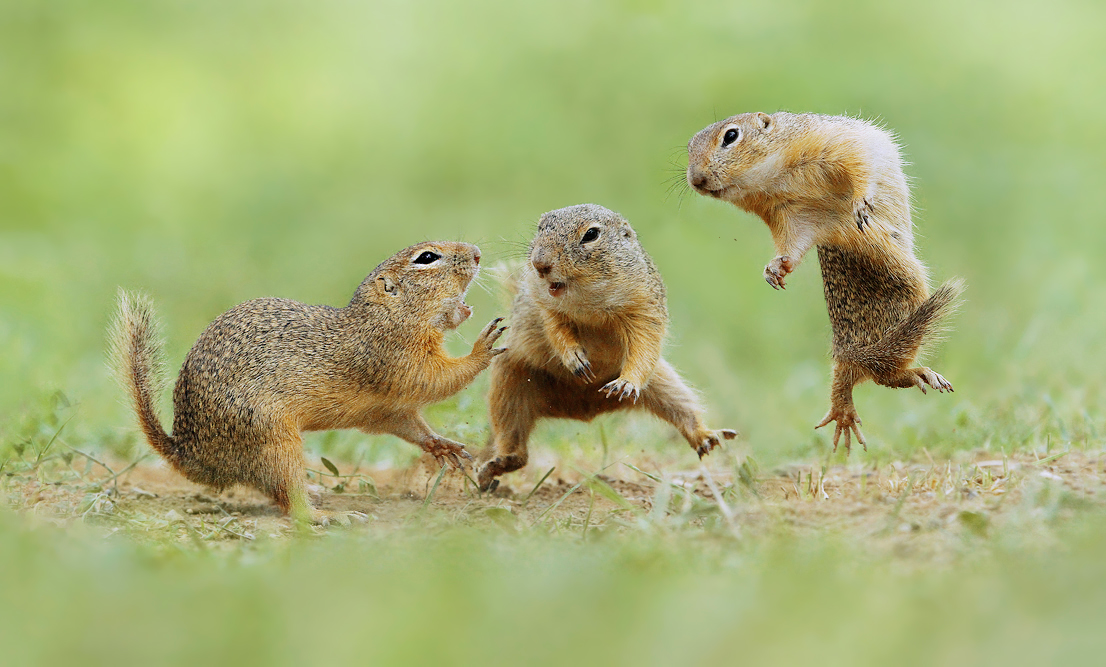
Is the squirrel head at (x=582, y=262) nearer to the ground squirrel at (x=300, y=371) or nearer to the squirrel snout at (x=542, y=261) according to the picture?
the squirrel snout at (x=542, y=261)

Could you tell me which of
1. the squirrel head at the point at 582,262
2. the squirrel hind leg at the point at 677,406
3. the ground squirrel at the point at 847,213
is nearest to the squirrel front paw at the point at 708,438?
the squirrel hind leg at the point at 677,406

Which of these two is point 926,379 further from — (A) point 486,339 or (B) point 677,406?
(A) point 486,339

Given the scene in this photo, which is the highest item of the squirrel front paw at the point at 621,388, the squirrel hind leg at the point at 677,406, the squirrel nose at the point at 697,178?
the squirrel nose at the point at 697,178

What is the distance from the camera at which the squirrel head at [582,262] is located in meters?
4.58

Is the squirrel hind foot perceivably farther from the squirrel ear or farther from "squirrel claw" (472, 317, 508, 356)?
the squirrel ear

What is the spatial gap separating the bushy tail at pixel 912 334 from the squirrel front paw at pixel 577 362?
120 cm

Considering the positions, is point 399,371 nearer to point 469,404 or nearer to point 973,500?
point 469,404

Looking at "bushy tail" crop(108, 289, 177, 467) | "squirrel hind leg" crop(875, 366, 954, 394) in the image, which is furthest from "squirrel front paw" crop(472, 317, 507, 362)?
"squirrel hind leg" crop(875, 366, 954, 394)

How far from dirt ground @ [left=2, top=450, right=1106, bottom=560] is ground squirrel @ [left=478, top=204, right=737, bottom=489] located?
0.35 meters

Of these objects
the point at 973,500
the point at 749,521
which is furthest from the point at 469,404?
the point at 973,500

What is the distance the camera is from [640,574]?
3.25 metres

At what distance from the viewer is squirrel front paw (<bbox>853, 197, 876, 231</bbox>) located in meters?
4.25

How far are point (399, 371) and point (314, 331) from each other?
1.44 feet

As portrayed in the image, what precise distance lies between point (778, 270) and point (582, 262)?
2.98 ft
